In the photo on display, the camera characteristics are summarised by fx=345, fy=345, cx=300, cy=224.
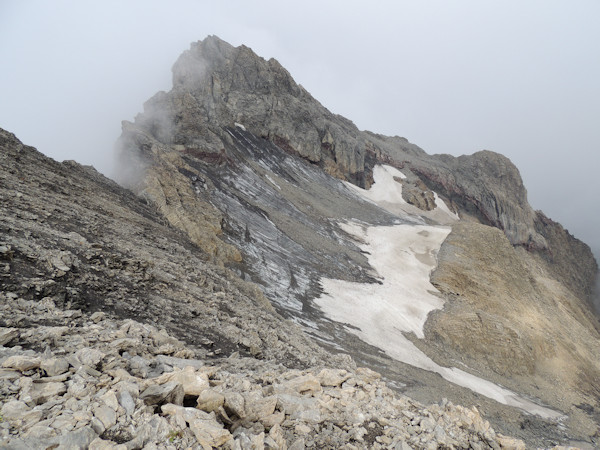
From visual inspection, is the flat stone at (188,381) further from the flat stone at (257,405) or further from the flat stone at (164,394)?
the flat stone at (257,405)

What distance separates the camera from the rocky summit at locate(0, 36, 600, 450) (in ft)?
17.0

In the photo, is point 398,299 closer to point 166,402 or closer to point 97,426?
point 166,402

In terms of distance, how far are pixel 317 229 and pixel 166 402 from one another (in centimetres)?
4144

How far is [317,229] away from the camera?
A: 46.2 meters

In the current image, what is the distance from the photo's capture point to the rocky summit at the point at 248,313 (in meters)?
5.17

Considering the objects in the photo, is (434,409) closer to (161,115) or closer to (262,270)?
(262,270)

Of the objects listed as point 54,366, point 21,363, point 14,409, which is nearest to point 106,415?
point 14,409

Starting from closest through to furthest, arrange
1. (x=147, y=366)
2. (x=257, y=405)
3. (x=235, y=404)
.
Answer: (x=235, y=404), (x=257, y=405), (x=147, y=366)

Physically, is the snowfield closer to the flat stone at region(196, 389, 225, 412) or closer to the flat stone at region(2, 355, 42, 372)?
the flat stone at region(196, 389, 225, 412)

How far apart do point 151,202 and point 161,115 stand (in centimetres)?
3114

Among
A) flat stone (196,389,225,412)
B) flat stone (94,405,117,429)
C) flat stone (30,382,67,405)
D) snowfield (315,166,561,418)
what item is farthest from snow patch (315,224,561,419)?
flat stone (30,382,67,405)

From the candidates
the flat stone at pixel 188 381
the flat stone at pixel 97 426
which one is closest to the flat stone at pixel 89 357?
the flat stone at pixel 188 381

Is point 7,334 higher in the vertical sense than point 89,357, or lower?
lower

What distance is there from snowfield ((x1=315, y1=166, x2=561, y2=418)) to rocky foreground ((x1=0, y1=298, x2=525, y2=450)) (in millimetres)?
16660
